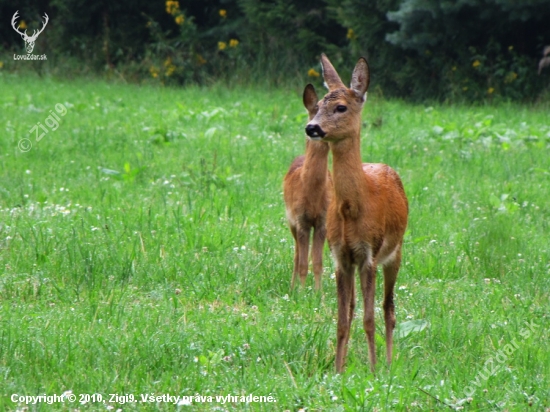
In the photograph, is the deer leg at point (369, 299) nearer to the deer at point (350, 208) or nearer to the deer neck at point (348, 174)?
the deer at point (350, 208)

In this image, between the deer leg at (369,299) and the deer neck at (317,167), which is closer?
the deer leg at (369,299)

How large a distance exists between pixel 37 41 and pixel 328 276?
17.5 m

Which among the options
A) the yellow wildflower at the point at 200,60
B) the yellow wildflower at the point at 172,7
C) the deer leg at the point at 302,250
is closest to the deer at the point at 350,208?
the deer leg at the point at 302,250

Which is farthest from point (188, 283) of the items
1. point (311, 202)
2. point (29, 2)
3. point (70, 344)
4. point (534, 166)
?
point (29, 2)

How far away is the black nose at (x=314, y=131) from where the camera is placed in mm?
4383

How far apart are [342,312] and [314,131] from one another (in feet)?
3.24

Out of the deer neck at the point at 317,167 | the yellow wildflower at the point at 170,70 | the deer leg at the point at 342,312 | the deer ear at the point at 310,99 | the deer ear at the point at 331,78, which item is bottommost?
the yellow wildflower at the point at 170,70

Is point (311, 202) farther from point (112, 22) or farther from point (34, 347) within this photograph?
point (112, 22)

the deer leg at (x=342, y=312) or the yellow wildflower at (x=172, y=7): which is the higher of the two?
the yellow wildflower at (x=172, y=7)

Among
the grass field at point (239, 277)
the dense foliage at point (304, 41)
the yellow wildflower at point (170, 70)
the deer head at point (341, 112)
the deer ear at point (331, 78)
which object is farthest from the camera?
the yellow wildflower at point (170, 70)

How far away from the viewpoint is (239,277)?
5988 mm

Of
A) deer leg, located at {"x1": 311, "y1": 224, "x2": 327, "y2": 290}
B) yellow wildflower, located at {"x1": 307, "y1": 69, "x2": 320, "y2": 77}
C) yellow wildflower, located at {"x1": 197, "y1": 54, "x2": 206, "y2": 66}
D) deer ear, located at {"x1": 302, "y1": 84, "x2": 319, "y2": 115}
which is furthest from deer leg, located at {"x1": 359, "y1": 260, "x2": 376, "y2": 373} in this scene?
yellow wildflower, located at {"x1": 197, "y1": 54, "x2": 206, "y2": 66}

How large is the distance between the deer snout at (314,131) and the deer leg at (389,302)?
0.98 metres

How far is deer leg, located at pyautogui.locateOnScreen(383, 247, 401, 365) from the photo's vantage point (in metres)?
4.86
